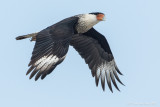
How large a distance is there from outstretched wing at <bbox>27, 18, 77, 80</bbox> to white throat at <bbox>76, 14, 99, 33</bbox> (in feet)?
2.82

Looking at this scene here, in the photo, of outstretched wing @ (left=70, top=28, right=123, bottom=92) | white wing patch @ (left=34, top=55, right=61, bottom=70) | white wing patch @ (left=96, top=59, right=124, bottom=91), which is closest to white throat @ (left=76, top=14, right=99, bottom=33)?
outstretched wing @ (left=70, top=28, right=123, bottom=92)

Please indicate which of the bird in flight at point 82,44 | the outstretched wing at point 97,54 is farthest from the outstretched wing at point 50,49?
the outstretched wing at point 97,54

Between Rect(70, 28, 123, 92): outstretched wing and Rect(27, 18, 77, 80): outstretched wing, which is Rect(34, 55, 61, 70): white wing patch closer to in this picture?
Rect(27, 18, 77, 80): outstretched wing

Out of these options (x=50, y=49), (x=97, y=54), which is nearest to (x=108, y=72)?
(x=97, y=54)

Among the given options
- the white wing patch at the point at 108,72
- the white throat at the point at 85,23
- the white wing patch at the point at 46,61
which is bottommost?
the white wing patch at the point at 108,72

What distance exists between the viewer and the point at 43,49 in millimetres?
9695

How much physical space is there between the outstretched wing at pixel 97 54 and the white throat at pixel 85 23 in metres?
0.52

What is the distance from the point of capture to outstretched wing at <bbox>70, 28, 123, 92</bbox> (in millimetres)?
12016

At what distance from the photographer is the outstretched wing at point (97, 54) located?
12016 mm

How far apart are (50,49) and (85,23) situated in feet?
6.79

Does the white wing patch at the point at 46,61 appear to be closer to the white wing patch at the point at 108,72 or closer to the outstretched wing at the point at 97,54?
the outstretched wing at the point at 97,54

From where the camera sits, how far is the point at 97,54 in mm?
12250

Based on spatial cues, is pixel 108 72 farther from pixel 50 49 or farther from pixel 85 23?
pixel 50 49

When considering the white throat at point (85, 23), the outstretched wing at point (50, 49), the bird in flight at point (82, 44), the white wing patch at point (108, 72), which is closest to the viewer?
the outstretched wing at point (50, 49)
